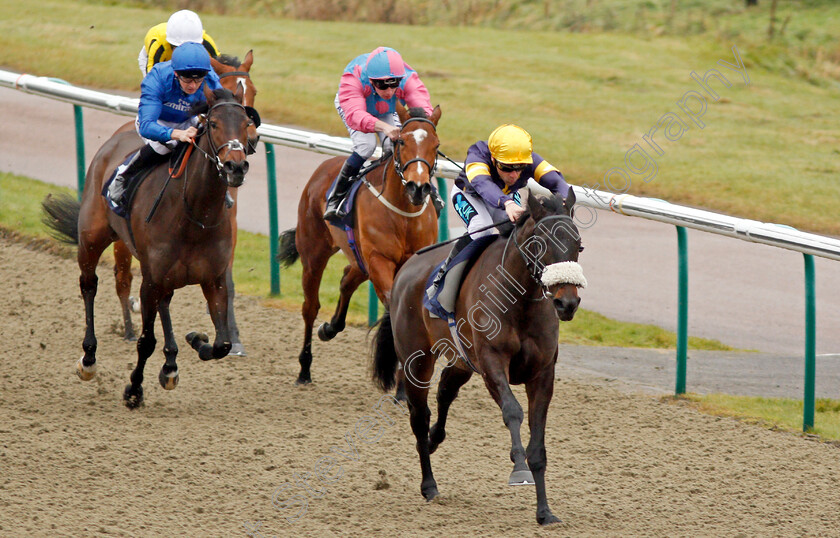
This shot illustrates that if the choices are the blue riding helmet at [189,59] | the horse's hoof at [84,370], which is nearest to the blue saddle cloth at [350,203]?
the blue riding helmet at [189,59]

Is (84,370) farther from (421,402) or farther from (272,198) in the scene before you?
(421,402)

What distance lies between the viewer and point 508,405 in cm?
531

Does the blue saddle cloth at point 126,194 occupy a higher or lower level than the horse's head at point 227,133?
lower

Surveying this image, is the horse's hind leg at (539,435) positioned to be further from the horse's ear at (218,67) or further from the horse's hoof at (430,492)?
the horse's ear at (218,67)

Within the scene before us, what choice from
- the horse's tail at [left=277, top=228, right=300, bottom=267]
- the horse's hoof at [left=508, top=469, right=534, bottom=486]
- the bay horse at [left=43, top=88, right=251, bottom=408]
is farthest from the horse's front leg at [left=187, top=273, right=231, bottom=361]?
the horse's hoof at [left=508, top=469, right=534, bottom=486]

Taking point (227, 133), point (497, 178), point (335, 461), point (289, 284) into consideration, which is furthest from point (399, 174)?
point (289, 284)

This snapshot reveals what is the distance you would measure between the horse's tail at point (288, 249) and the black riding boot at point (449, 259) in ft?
9.98

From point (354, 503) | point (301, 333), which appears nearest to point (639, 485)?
point (354, 503)

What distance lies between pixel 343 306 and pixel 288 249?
91 cm

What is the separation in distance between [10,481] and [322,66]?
14.7 m

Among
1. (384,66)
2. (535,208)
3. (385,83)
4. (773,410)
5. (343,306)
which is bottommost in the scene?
(773,410)

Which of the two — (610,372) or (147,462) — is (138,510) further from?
(610,372)

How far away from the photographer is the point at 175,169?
7141mm

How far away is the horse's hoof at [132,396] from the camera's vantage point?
7.41 meters
